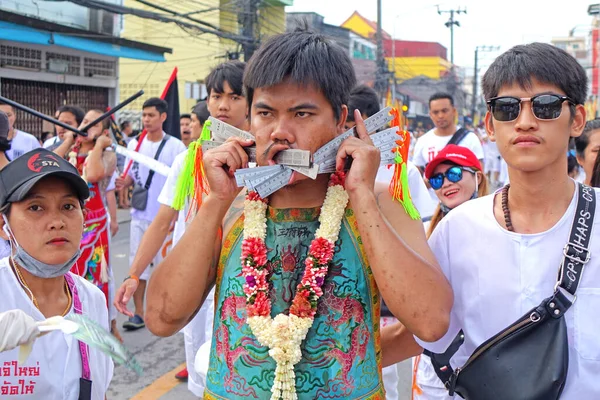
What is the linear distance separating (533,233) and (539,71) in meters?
0.55

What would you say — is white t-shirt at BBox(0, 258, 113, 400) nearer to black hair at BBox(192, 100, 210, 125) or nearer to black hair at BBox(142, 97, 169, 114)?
black hair at BBox(192, 100, 210, 125)

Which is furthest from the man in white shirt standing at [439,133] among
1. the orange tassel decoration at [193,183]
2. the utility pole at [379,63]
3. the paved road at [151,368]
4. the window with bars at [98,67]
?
the utility pole at [379,63]

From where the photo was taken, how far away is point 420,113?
6259 cm

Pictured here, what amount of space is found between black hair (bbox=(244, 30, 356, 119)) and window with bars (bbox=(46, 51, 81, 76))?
15203mm

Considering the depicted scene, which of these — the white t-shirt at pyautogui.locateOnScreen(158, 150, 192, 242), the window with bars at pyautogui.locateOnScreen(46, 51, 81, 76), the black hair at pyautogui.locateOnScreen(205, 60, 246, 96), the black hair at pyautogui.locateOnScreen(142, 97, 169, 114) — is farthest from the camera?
the window with bars at pyautogui.locateOnScreen(46, 51, 81, 76)

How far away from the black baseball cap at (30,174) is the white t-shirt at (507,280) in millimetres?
1458

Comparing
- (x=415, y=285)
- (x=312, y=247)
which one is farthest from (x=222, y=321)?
(x=415, y=285)

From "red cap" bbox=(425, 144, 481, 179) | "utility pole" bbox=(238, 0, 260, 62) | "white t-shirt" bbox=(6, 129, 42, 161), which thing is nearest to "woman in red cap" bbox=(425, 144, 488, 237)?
"red cap" bbox=(425, 144, 481, 179)

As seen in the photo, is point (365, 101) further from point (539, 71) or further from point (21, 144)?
point (21, 144)

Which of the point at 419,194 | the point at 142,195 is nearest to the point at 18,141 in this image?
the point at 142,195

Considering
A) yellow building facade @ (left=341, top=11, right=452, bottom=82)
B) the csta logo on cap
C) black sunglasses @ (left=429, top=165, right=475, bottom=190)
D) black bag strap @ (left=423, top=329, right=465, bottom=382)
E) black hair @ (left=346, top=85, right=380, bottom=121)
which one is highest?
yellow building facade @ (left=341, top=11, right=452, bottom=82)

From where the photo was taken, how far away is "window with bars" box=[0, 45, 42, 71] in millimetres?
14789

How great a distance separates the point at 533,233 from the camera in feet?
7.43

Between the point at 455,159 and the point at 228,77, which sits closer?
the point at 455,159
